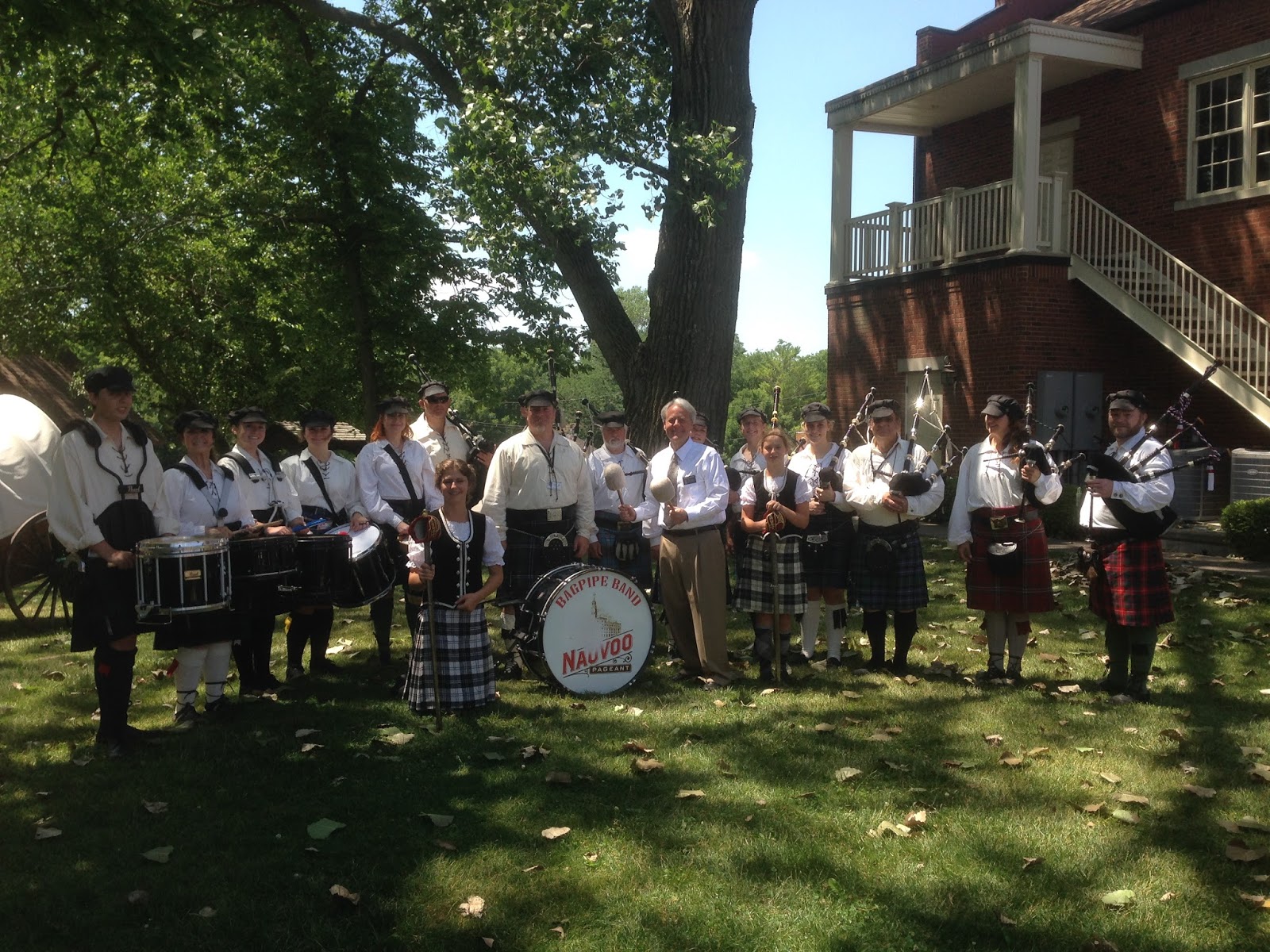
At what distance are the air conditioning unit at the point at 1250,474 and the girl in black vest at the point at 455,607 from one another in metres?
12.2

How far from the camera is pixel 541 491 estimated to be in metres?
8.43

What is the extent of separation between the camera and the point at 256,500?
814cm

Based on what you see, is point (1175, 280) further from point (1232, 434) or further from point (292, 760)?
point (292, 760)

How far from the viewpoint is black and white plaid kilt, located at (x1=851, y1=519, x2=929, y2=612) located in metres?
8.42

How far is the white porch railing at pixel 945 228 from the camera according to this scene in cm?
1806

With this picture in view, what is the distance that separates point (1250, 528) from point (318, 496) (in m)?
10.6

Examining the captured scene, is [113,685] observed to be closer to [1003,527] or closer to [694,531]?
[694,531]

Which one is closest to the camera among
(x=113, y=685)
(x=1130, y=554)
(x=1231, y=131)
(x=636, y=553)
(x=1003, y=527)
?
(x=113, y=685)

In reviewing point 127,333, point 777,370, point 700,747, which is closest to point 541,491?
point 700,747

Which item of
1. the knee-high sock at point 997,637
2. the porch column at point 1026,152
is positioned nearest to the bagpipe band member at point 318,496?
the knee-high sock at point 997,637

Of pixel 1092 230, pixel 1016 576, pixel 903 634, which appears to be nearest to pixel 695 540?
pixel 903 634

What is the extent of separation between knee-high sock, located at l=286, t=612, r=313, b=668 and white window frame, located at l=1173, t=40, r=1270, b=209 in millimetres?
14868

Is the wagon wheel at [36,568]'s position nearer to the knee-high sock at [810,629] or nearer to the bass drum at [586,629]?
the bass drum at [586,629]

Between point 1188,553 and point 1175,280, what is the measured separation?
210 inches
